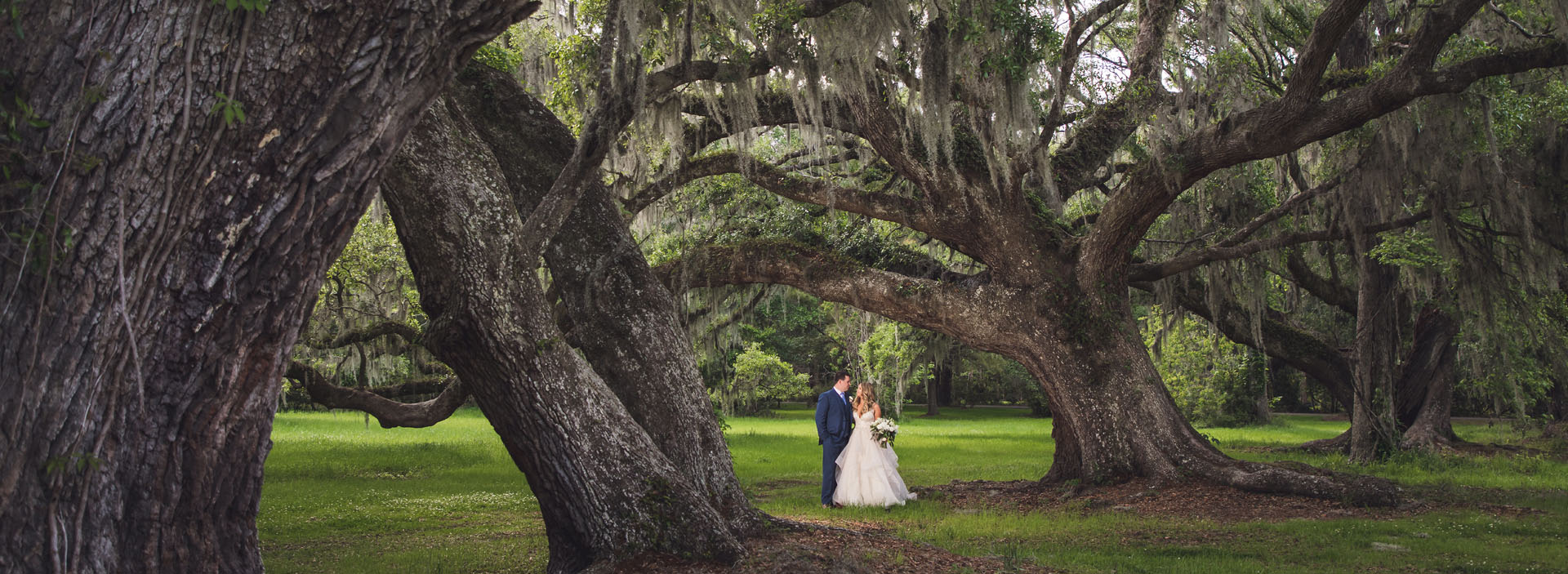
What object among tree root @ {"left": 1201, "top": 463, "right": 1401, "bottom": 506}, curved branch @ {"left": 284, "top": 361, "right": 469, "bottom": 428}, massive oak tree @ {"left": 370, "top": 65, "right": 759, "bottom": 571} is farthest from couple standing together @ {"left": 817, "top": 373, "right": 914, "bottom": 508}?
curved branch @ {"left": 284, "top": 361, "right": 469, "bottom": 428}

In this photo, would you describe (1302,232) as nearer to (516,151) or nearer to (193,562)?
(516,151)

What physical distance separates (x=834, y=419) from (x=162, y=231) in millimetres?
8457

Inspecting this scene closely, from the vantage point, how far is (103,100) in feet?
9.36

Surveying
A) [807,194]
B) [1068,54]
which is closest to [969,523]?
[807,194]

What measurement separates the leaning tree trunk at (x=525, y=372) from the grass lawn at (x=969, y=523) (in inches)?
55.2

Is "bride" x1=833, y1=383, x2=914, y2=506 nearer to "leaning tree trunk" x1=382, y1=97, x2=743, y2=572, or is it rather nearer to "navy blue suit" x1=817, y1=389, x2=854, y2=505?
"navy blue suit" x1=817, y1=389, x2=854, y2=505

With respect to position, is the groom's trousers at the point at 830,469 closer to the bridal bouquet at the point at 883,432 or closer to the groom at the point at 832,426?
the groom at the point at 832,426

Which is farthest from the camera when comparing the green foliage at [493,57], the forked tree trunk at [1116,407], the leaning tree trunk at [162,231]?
the forked tree trunk at [1116,407]

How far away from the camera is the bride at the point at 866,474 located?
10.3m

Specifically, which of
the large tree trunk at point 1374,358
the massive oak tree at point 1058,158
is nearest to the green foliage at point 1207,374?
the large tree trunk at point 1374,358

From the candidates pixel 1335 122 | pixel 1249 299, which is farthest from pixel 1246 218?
pixel 1335 122

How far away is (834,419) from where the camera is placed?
1083cm

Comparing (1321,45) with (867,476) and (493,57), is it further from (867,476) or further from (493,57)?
(493,57)

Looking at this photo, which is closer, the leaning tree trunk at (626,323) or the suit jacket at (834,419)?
the leaning tree trunk at (626,323)
